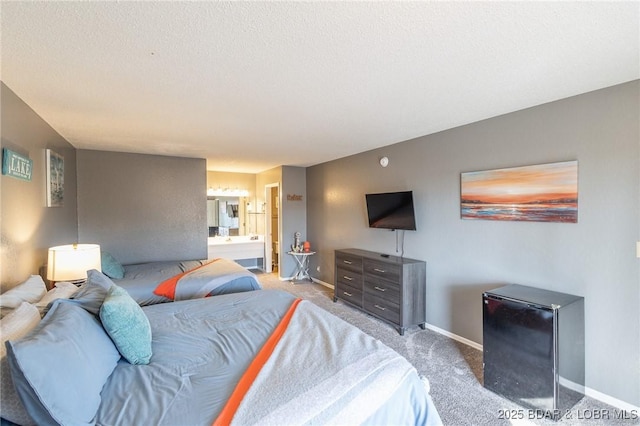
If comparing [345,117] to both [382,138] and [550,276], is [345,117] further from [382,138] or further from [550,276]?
[550,276]

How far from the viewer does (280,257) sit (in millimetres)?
6168

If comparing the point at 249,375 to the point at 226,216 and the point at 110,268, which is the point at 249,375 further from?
the point at 226,216

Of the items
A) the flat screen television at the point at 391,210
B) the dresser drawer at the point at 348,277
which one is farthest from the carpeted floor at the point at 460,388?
the flat screen television at the point at 391,210

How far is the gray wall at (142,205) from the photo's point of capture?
14.5ft

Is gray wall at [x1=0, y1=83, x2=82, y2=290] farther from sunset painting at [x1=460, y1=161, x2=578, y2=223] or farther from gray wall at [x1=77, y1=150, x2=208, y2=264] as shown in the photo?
sunset painting at [x1=460, y1=161, x2=578, y2=223]

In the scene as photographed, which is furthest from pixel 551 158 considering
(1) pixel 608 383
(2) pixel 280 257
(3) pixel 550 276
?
(2) pixel 280 257

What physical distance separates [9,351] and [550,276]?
343cm

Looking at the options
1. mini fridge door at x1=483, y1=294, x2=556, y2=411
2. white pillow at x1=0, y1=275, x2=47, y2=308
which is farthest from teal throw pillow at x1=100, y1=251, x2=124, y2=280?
mini fridge door at x1=483, y1=294, x2=556, y2=411

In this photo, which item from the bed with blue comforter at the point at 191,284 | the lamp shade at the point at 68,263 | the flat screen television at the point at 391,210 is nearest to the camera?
the lamp shade at the point at 68,263

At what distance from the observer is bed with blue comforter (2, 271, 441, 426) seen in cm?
110

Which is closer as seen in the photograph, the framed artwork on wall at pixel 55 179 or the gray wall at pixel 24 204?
the gray wall at pixel 24 204

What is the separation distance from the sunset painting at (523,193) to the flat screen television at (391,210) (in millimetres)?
674

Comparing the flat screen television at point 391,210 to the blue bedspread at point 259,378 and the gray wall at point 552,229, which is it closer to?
the gray wall at point 552,229

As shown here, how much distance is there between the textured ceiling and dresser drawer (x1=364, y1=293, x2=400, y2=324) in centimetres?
219
